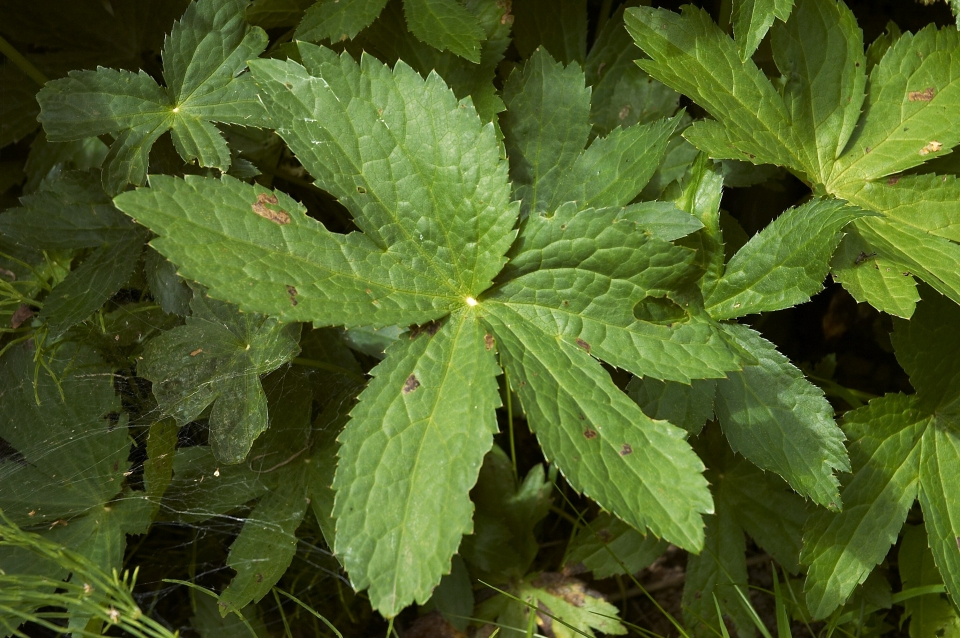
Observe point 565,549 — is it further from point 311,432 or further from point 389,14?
point 389,14

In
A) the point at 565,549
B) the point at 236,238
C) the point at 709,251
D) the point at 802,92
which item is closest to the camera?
the point at 236,238

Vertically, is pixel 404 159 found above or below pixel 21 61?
above

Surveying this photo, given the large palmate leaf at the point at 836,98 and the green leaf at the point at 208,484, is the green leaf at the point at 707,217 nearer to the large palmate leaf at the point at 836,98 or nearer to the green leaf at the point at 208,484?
the large palmate leaf at the point at 836,98

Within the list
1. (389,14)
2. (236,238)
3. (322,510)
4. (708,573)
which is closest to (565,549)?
(708,573)

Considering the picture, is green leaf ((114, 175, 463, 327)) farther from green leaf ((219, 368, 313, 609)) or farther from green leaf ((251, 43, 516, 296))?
green leaf ((219, 368, 313, 609))

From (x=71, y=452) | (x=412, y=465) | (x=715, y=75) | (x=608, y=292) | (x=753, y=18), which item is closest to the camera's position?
(x=412, y=465)

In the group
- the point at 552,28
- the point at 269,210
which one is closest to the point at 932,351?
the point at 552,28

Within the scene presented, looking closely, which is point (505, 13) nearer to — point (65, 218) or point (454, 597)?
point (65, 218)
